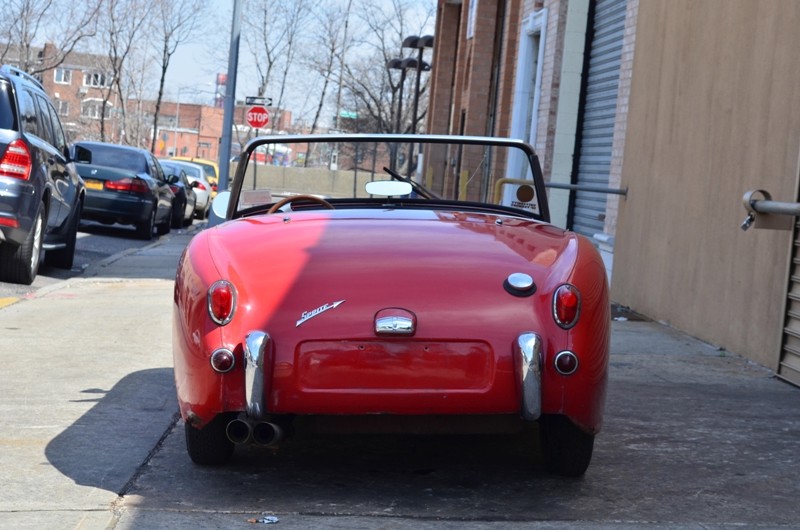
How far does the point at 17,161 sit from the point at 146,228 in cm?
1009

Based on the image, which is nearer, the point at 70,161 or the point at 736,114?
the point at 736,114

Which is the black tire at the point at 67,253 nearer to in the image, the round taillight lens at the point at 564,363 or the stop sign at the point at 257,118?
the round taillight lens at the point at 564,363

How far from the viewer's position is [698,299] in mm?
9414

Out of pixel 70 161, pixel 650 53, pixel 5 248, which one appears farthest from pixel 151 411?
pixel 70 161

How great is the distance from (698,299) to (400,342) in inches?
223

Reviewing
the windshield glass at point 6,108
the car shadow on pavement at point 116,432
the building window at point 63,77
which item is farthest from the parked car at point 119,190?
the building window at point 63,77

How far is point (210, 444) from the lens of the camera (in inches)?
187

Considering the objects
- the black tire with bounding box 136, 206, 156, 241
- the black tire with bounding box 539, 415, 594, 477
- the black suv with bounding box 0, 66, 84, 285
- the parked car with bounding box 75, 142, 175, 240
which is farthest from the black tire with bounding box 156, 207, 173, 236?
the black tire with bounding box 539, 415, 594, 477

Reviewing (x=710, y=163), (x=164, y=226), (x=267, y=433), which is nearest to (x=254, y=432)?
(x=267, y=433)

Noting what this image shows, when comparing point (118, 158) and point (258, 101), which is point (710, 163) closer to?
point (118, 158)

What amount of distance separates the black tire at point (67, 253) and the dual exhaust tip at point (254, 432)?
9.93 meters

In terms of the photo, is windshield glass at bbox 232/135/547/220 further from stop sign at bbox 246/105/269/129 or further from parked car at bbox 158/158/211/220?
parked car at bbox 158/158/211/220

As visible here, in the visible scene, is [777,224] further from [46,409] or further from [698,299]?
[46,409]

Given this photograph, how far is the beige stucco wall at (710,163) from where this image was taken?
805cm
